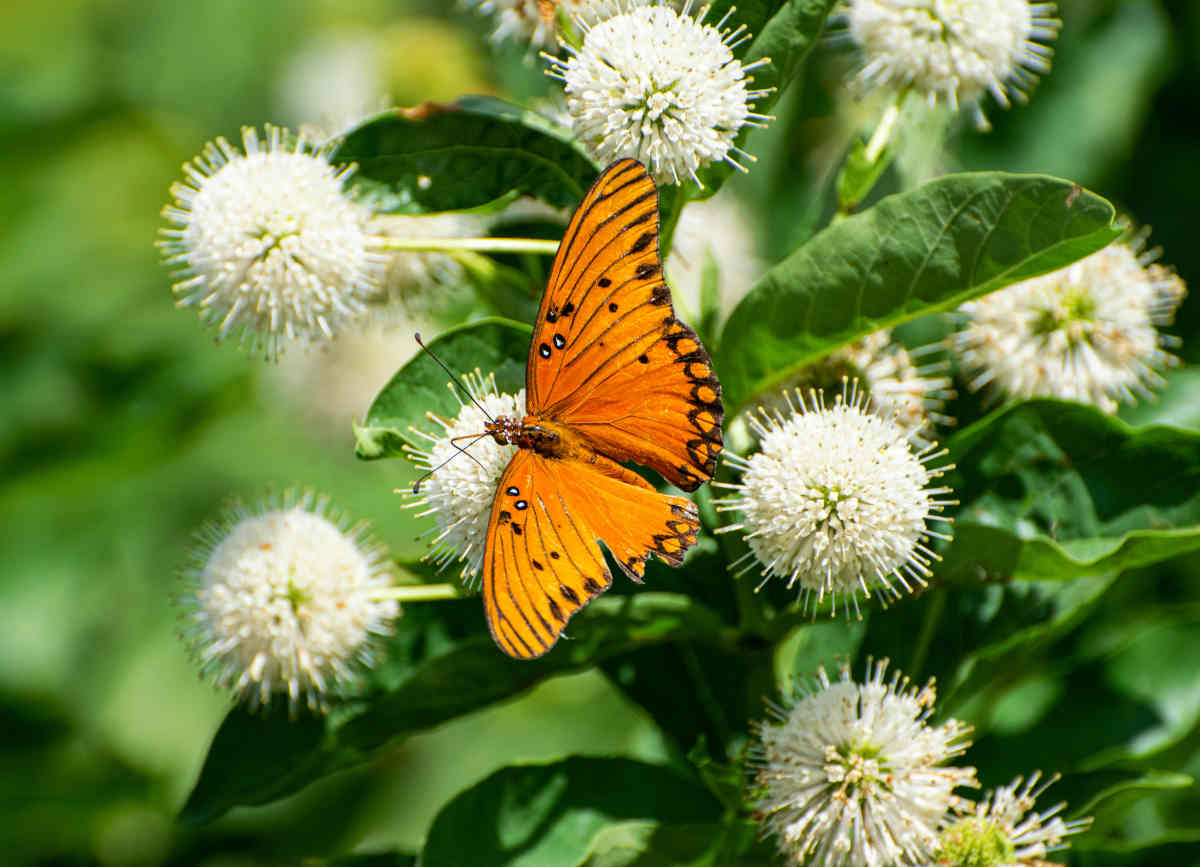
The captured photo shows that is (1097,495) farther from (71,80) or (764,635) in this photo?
(71,80)

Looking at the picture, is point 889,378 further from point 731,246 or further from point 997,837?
point 731,246

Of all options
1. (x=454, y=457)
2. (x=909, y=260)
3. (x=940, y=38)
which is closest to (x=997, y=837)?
(x=909, y=260)

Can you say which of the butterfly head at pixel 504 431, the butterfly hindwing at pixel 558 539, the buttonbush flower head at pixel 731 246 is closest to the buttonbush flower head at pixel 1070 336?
the butterfly hindwing at pixel 558 539

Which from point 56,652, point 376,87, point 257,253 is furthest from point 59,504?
point 257,253

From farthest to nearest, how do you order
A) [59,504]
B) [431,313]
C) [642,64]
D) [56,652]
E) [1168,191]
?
[59,504]
[56,652]
[1168,191]
[431,313]
[642,64]

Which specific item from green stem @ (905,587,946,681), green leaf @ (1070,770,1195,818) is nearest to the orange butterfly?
green stem @ (905,587,946,681)

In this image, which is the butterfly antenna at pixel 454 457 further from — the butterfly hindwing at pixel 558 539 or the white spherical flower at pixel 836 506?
the white spherical flower at pixel 836 506

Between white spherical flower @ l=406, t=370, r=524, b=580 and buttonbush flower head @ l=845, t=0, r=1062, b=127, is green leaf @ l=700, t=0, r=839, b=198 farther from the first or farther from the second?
white spherical flower @ l=406, t=370, r=524, b=580

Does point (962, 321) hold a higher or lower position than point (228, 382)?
lower
